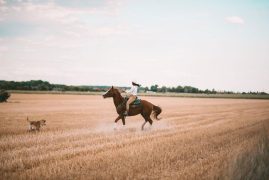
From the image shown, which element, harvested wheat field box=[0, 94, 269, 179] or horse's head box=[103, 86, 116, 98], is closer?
harvested wheat field box=[0, 94, 269, 179]

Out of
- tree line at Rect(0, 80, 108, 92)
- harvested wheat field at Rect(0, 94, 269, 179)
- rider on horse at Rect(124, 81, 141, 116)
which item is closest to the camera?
harvested wheat field at Rect(0, 94, 269, 179)

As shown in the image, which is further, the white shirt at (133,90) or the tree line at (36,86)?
the tree line at (36,86)

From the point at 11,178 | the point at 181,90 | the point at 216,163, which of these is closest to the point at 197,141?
the point at 216,163

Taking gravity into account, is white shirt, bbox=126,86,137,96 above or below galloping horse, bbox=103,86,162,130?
above

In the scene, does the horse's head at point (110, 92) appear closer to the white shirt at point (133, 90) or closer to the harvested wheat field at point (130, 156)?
the white shirt at point (133, 90)

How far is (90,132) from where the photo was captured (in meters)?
14.7

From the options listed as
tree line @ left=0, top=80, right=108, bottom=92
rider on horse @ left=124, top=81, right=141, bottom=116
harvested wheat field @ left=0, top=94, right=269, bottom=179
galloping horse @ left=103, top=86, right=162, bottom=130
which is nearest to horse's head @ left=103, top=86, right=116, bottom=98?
galloping horse @ left=103, top=86, right=162, bottom=130

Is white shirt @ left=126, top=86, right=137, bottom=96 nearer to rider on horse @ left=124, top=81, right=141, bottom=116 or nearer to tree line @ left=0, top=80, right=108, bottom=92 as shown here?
rider on horse @ left=124, top=81, right=141, bottom=116

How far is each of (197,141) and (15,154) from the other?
6.45 metres

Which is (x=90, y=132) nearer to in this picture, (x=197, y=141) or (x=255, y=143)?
(x=197, y=141)

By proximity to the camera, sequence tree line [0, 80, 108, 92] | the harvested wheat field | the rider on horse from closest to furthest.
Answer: the harvested wheat field, the rider on horse, tree line [0, 80, 108, 92]

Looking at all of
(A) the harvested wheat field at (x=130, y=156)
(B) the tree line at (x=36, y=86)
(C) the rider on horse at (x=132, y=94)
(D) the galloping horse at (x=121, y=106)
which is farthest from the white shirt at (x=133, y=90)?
(B) the tree line at (x=36, y=86)

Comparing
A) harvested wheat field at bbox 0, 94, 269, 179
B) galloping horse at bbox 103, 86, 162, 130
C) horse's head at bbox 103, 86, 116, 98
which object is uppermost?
horse's head at bbox 103, 86, 116, 98

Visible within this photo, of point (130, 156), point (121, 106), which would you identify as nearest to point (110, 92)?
point (121, 106)
